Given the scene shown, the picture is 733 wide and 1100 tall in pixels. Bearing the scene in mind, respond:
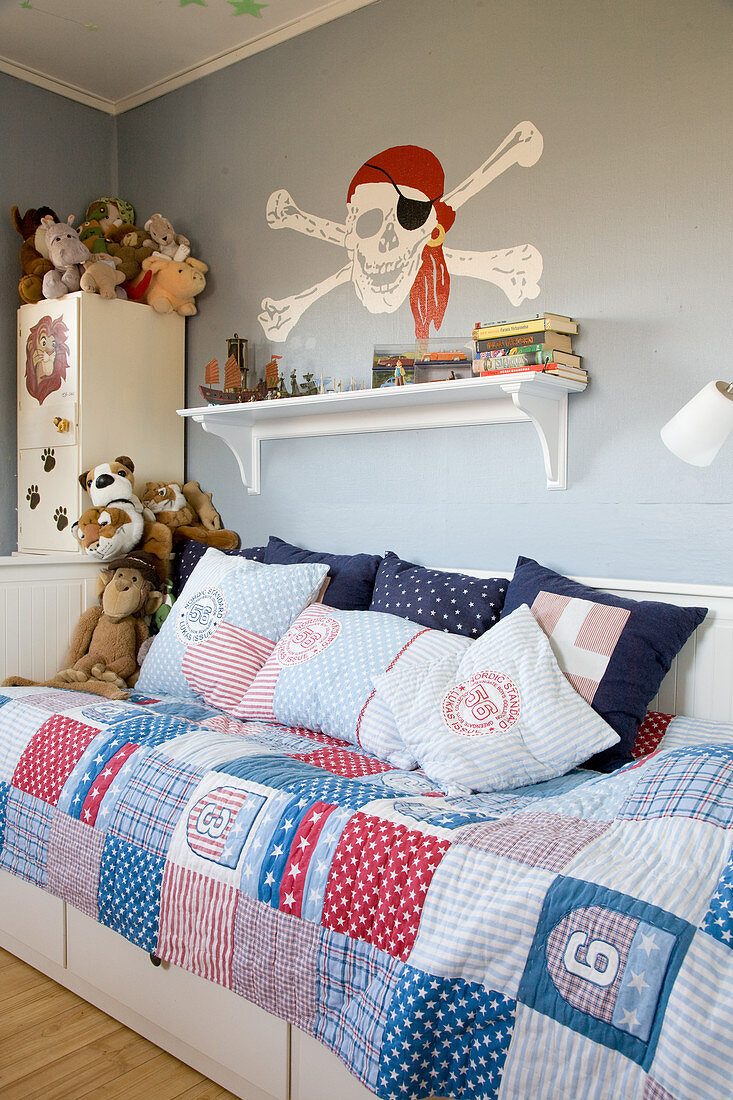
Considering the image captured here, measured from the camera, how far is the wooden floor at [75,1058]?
4.76ft

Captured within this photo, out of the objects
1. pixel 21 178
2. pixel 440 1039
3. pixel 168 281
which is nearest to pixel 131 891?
pixel 440 1039

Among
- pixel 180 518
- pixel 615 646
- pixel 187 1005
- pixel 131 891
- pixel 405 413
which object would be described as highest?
pixel 405 413

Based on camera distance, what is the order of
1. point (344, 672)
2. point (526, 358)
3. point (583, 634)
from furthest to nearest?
point (526, 358)
point (344, 672)
point (583, 634)

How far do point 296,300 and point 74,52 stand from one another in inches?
44.3

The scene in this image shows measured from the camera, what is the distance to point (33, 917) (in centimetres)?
182

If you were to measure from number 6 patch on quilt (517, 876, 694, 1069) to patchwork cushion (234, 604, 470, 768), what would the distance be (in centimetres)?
65

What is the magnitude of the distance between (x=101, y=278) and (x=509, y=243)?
4.20 feet

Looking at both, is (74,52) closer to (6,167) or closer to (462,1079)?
(6,167)

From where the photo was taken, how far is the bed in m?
1.05

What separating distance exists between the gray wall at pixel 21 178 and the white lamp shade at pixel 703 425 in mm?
2241

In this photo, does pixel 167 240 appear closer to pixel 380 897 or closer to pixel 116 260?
pixel 116 260

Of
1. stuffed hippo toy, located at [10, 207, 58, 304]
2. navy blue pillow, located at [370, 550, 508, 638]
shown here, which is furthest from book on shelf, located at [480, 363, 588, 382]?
stuffed hippo toy, located at [10, 207, 58, 304]

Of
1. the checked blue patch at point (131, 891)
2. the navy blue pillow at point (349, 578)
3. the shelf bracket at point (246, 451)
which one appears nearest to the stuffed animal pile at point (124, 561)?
the shelf bracket at point (246, 451)

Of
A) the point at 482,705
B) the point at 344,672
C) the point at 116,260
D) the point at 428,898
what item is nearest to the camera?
the point at 428,898
